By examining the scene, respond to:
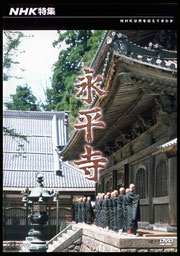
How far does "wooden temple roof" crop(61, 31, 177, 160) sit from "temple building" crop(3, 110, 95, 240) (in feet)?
36.6

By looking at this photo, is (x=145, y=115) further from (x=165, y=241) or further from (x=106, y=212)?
(x=165, y=241)

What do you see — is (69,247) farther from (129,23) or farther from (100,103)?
(129,23)

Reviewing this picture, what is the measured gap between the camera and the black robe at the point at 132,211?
9164mm

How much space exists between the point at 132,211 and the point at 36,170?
57.6 feet

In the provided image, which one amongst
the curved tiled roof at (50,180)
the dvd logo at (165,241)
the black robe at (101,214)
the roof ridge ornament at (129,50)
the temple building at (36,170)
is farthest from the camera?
the curved tiled roof at (50,180)

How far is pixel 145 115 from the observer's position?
12.7 m

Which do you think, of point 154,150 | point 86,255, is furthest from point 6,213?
point 86,255

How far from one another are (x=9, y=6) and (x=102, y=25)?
1.85m

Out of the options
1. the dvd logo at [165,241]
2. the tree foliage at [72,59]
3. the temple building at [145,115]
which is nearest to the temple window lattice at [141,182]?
the temple building at [145,115]

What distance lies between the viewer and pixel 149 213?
40.4 feet

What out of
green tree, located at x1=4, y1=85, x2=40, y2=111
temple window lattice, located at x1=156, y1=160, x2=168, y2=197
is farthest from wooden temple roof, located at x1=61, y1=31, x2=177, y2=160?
green tree, located at x1=4, y1=85, x2=40, y2=111

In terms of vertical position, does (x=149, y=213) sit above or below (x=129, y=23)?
below

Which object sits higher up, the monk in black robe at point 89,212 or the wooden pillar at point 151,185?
the wooden pillar at point 151,185

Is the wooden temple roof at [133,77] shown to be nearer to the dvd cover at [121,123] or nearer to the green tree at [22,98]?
the dvd cover at [121,123]
